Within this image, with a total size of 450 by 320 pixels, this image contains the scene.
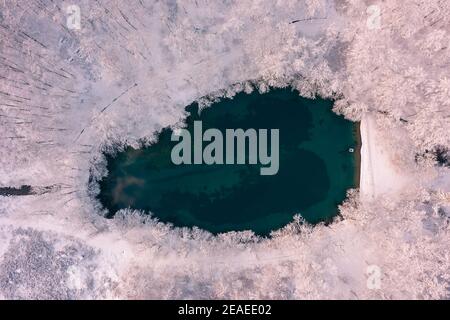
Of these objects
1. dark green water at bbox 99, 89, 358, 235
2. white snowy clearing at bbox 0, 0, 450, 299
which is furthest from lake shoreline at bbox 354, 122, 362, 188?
white snowy clearing at bbox 0, 0, 450, 299

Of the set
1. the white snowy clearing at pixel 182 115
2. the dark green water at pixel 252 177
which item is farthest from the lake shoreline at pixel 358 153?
the white snowy clearing at pixel 182 115

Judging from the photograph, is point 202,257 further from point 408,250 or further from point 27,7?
point 27,7

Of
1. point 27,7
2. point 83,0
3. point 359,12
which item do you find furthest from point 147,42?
point 359,12

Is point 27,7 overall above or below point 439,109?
above

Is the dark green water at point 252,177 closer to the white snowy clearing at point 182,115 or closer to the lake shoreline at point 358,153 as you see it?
the lake shoreline at point 358,153

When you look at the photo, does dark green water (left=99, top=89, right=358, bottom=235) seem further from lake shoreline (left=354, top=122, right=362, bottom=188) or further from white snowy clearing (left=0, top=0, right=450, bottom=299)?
white snowy clearing (left=0, top=0, right=450, bottom=299)

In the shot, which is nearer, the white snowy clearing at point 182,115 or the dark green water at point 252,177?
the white snowy clearing at point 182,115

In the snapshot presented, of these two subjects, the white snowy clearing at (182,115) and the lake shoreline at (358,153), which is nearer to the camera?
Result: the white snowy clearing at (182,115)
